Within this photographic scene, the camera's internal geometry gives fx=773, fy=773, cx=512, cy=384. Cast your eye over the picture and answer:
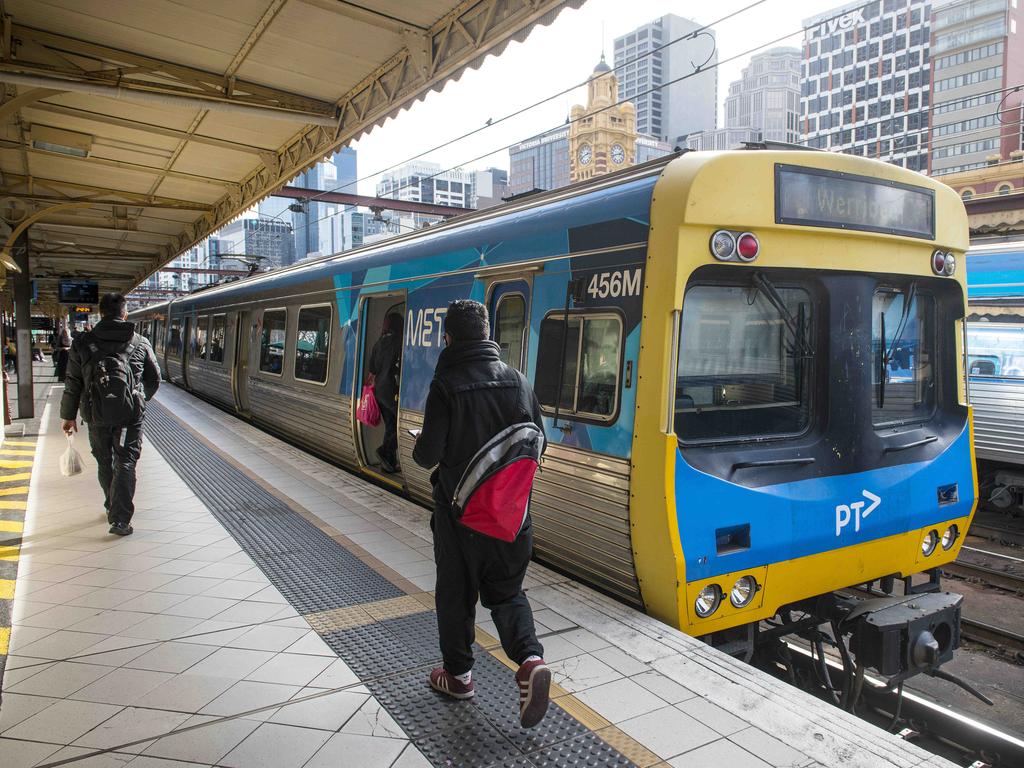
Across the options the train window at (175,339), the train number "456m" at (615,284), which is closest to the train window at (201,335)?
the train window at (175,339)

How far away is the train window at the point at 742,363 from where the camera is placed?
A: 392 cm

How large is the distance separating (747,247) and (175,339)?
19.7 metres

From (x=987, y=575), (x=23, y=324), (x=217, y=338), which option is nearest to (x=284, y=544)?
(x=987, y=575)

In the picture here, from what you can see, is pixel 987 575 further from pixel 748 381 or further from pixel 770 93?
pixel 770 93

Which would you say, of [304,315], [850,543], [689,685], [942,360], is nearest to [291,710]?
[689,685]

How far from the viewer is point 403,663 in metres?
3.71

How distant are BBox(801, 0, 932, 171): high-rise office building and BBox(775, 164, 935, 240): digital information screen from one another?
101 metres

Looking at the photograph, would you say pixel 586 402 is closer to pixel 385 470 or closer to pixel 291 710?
pixel 291 710

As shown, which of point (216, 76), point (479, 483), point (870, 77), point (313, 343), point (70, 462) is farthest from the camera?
point (870, 77)

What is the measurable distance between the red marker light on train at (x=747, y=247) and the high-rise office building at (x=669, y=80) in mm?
5067

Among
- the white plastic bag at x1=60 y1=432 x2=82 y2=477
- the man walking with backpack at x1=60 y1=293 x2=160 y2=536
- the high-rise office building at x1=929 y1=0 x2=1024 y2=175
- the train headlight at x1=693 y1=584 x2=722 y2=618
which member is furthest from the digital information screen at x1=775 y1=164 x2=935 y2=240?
the high-rise office building at x1=929 y1=0 x2=1024 y2=175

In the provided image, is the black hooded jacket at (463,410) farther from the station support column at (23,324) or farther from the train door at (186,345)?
the train door at (186,345)

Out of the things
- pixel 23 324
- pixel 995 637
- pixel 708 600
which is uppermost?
pixel 23 324

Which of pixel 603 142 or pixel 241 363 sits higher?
pixel 603 142
